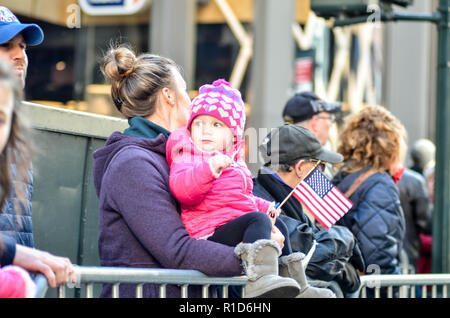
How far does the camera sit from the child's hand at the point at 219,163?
3486 millimetres

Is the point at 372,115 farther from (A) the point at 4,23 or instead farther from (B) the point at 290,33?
(B) the point at 290,33

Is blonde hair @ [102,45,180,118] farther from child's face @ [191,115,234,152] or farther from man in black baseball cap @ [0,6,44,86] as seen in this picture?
man in black baseball cap @ [0,6,44,86]

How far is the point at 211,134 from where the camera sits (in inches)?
148

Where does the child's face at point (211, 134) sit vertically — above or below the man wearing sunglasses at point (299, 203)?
above

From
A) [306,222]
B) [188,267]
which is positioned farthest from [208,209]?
[306,222]

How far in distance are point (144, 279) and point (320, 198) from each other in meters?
1.57

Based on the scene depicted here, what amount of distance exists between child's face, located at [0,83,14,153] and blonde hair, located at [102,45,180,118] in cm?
131

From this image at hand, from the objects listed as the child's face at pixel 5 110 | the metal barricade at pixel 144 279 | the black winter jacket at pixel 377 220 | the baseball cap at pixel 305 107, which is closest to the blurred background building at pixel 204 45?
the baseball cap at pixel 305 107

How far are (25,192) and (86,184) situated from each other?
1291 millimetres

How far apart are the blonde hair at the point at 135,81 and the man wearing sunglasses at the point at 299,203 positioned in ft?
2.89

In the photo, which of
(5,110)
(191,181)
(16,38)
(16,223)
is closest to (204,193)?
(191,181)

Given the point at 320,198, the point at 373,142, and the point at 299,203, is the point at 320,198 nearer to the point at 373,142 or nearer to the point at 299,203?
the point at 299,203

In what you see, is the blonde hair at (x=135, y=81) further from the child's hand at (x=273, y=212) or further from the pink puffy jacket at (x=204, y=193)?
the child's hand at (x=273, y=212)

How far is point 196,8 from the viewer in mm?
13477
